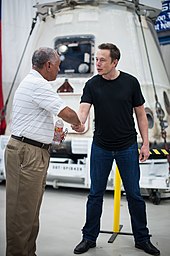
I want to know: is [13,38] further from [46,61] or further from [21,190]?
[21,190]

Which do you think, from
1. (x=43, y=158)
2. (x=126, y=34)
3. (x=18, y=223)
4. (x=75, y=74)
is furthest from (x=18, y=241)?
(x=126, y=34)

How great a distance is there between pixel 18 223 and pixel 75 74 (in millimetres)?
3391

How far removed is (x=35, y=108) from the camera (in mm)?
2258

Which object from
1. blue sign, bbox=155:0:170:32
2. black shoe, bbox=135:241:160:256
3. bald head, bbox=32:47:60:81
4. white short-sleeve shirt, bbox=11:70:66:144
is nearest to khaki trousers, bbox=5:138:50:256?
white short-sleeve shirt, bbox=11:70:66:144

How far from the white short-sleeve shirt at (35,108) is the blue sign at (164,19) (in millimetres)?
4843

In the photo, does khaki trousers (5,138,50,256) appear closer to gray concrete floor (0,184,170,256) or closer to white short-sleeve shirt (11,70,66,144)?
white short-sleeve shirt (11,70,66,144)

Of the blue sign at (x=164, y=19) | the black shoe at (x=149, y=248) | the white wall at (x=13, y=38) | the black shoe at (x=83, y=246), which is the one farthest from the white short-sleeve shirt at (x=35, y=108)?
the blue sign at (x=164, y=19)

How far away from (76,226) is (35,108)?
1696 mm

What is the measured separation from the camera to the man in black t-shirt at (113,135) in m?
2.69

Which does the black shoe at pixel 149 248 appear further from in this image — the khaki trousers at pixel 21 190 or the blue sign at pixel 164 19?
the blue sign at pixel 164 19

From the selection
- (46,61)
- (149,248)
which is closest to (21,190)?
(46,61)

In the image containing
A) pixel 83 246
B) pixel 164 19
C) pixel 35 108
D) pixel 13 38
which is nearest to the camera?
pixel 35 108

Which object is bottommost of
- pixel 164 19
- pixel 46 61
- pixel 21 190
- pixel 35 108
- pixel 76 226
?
pixel 76 226

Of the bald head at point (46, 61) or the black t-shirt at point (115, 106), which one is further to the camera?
the black t-shirt at point (115, 106)
